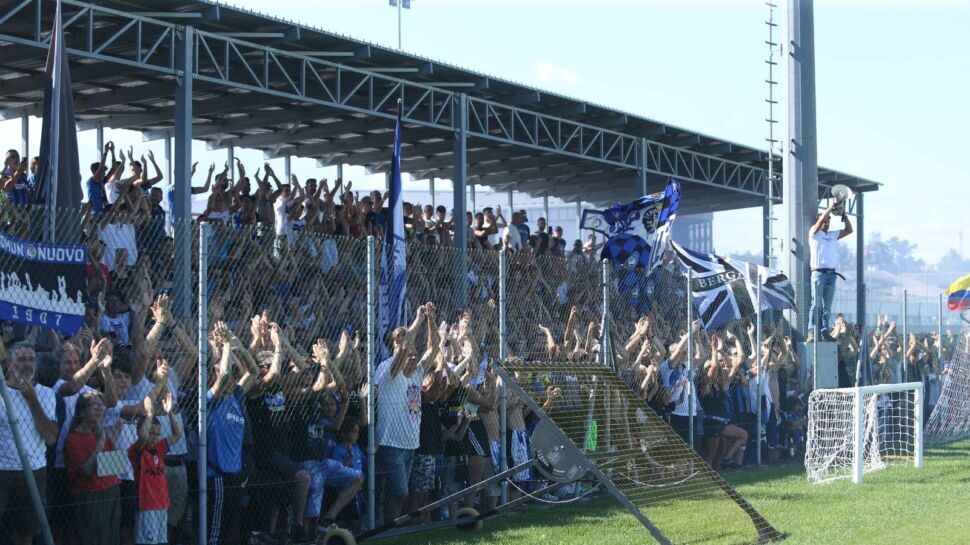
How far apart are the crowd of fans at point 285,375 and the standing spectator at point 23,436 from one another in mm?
15

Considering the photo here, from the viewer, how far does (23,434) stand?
9766mm

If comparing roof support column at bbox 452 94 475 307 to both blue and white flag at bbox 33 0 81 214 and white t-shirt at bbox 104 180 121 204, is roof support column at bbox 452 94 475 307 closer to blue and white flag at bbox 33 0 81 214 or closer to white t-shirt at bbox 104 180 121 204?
white t-shirt at bbox 104 180 121 204

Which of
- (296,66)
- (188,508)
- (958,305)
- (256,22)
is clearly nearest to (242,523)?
(188,508)

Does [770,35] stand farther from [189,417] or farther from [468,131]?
[189,417]

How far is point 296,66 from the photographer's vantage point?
21.9 meters

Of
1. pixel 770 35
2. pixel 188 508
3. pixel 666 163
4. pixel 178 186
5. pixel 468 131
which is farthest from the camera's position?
pixel 666 163

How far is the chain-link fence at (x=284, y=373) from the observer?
10195 millimetres

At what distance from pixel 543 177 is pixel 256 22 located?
568 inches

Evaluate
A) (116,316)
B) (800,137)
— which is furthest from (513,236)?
(116,316)

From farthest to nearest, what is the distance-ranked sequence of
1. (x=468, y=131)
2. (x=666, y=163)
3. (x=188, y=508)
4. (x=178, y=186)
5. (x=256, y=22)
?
(x=666, y=163) < (x=468, y=131) < (x=256, y=22) < (x=178, y=186) < (x=188, y=508)

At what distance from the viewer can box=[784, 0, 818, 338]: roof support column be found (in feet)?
80.8

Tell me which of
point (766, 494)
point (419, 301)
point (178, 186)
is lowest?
point (766, 494)

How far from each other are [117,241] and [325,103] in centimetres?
791

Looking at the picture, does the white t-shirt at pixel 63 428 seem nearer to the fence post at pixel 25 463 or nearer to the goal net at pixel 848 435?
the fence post at pixel 25 463
